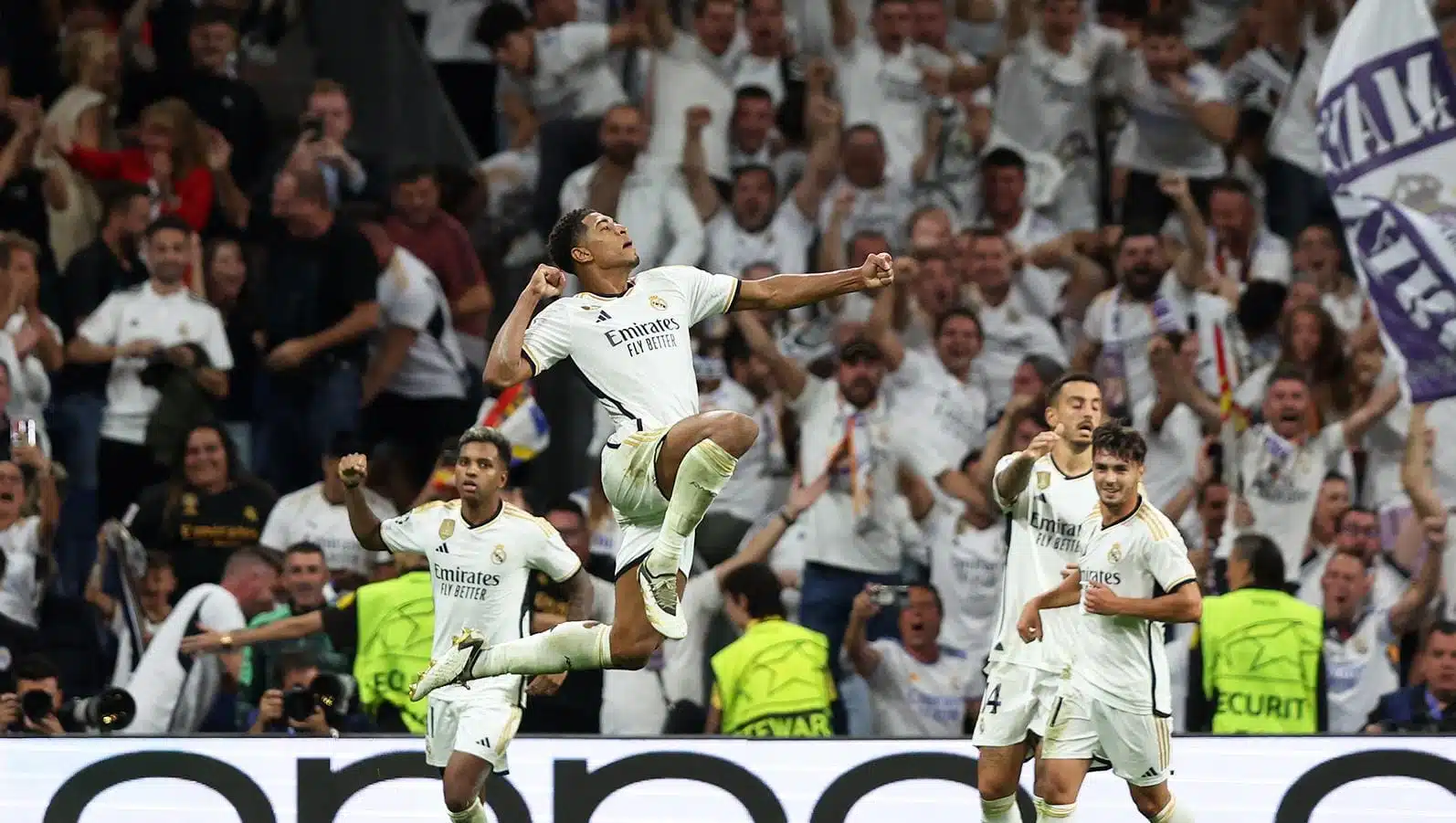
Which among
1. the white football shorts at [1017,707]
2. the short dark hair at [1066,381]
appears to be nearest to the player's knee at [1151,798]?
the white football shorts at [1017,707]

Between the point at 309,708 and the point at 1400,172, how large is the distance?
6.12m

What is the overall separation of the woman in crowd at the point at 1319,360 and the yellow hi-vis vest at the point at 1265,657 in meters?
2.09

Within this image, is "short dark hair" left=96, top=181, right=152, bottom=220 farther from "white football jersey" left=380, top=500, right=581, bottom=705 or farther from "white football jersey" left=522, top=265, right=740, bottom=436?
"white football jersey" left=522, top=265, right=740, bottom=436

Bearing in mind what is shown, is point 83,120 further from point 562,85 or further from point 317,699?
point 317,699

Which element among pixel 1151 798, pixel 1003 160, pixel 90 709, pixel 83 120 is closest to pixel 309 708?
pixel 90 709

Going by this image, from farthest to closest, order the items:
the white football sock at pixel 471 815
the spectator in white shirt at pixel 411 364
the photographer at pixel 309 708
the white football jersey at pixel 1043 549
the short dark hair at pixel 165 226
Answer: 1. the spectator in white shirt at pixel 411 364
2. the short dark hair at pixel 165 226
3. the photographer at pixel 309 708
4. the white football jersey at pixel 1043 549
5. the white football sock at pixel 471 815

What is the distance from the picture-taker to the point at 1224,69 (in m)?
15.4

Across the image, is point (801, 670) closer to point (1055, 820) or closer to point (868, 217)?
point (1055, 820)

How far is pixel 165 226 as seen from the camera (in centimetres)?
1366

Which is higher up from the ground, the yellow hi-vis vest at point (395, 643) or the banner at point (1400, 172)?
the banner at point (1400, 172)

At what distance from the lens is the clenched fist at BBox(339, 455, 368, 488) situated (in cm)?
1005

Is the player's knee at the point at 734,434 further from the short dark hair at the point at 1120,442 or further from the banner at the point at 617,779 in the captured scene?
the banner at the point at 617,779

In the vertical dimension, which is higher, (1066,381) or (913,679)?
(1066,381)

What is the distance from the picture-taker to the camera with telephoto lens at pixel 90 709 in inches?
448
